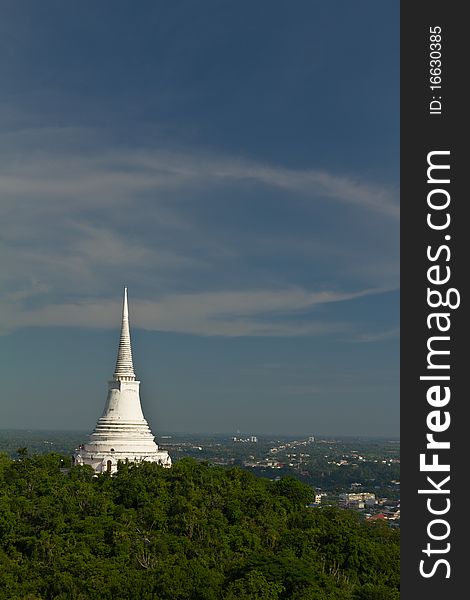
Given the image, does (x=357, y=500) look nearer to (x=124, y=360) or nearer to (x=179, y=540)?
(x=124, y=360)

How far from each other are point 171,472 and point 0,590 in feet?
53.8

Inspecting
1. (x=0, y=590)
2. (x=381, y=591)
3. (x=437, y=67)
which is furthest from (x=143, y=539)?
(x=437, y=67)

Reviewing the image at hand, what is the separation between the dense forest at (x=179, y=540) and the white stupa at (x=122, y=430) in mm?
7390

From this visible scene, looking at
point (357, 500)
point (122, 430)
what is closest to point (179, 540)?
point (122, 430)

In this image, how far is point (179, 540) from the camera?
3453 centimetres

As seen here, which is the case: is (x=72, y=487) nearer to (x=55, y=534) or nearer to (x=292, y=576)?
(x=55, y=534)

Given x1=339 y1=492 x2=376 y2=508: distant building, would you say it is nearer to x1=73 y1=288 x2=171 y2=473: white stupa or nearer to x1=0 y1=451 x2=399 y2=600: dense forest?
x1=73 y1=288 x2=171 y2=473: white stupa

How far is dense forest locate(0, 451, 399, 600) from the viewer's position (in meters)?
29.2

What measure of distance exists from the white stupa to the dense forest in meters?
7.39

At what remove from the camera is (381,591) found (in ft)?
96.9

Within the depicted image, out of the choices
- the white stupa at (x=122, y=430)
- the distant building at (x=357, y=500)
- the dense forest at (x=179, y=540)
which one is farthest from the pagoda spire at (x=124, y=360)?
the distant building at (x=357, y=500)

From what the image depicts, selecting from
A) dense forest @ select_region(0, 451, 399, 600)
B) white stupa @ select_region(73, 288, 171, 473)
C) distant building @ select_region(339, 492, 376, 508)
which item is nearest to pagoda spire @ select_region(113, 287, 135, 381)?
white stupa @ select_region(73, 288, 171, 473)

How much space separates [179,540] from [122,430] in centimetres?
2200

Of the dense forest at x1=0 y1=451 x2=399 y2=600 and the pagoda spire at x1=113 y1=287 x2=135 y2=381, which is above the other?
the pagoda spire at x1=113 y1=287 x2=135 y2=381
